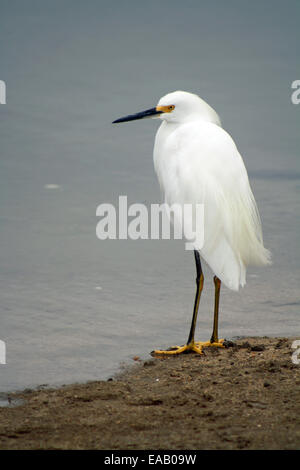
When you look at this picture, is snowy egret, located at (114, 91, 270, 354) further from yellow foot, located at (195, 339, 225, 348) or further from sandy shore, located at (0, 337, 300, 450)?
→ sandy shore, located at (0, 337, 300, 450)

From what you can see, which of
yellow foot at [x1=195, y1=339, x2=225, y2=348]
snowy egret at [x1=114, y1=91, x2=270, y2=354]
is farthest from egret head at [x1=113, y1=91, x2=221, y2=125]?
yellow foot at [x1=195, y1=339, x2=225, y2=348]

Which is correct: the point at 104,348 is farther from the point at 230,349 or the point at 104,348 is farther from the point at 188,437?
the point at 188,437

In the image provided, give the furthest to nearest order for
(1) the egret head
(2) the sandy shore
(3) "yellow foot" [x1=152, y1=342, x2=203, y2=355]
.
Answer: (1) the egret head → (3) "yellow foot" [x1=152, y1=342, x2=203, y2=355] → (2) the sandy shore

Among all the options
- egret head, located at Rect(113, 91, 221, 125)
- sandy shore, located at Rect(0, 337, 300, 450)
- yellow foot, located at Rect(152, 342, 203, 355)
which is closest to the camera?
sandy shore, located at Rect(0, 337, 300, 450)

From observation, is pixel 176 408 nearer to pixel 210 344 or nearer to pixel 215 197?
pixel 210 344

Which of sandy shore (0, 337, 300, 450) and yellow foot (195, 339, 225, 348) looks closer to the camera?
sandy shore (0, 337, 300, 450)

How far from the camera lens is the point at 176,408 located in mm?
2949

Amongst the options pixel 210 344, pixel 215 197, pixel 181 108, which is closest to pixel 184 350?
pixel 210 344

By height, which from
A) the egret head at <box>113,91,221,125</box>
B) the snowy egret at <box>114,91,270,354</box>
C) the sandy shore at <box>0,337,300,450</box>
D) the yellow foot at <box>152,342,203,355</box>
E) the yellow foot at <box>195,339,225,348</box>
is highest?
the egret head at <box>113,91,221,125</box>

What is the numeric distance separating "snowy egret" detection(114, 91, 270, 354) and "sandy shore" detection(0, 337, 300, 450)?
0.30 metres

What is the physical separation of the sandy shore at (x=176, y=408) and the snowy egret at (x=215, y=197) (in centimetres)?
30

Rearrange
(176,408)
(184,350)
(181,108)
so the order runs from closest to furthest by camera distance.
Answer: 1. (176,408)
2. (184,350)
3. (181,108)

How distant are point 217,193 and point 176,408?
1.16 meters

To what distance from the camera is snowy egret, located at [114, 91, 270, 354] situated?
12.3ft
